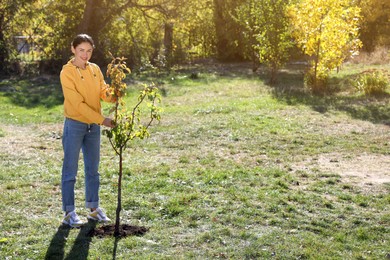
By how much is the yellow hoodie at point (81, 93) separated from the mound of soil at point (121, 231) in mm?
1094

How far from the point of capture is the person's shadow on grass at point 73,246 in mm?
5570

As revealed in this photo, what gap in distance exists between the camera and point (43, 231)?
20.4ft

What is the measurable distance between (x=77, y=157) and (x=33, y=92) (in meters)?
13.4

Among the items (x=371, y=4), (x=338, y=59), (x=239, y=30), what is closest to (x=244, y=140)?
(x=338, y=59)

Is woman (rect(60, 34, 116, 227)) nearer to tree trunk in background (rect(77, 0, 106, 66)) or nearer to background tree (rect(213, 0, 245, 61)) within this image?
tree trunk in background (rect(77, 0, 106, 66))

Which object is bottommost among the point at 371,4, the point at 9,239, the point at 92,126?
the point at 9,239

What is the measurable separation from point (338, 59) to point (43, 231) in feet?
42.9

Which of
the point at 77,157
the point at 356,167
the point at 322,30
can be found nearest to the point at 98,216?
the point at 77,157

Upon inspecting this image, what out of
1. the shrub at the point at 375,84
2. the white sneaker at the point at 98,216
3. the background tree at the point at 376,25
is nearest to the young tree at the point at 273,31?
the shrub at the point at 375,84

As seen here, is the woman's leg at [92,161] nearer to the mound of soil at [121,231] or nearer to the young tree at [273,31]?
the mound of soil at [121,231]

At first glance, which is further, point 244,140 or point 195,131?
point 195,131

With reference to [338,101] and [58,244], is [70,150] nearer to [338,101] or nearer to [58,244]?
[58,244]

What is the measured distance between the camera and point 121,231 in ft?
20.2

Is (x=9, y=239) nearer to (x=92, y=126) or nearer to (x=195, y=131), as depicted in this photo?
(x=92, y=126)
